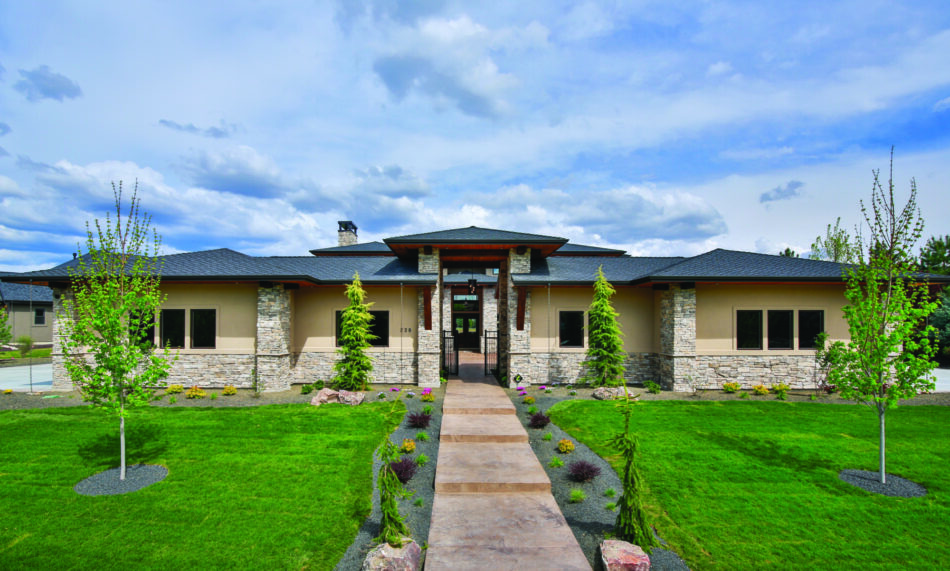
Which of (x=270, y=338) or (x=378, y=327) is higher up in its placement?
(x=378, y=327)

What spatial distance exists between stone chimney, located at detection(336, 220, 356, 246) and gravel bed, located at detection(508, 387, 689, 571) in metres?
20.4

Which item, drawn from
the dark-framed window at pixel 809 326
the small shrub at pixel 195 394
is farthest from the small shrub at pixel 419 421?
the dark-framed window at pixel 809 326

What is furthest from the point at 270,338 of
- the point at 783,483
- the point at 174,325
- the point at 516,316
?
the point at 783,483

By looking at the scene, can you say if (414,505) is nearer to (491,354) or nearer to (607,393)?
(607,393)

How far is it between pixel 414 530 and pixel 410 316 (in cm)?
959

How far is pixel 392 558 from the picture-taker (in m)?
4.70

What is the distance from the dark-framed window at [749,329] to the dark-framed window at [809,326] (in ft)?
4.45

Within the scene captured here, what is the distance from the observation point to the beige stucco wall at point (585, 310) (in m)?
15.1

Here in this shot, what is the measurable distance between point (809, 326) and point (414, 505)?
14.7 metres

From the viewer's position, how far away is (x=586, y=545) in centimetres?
A: 542

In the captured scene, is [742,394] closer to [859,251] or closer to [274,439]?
[859,251]

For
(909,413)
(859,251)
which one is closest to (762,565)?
(859,251)

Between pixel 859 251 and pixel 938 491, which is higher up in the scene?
pixel 859 251

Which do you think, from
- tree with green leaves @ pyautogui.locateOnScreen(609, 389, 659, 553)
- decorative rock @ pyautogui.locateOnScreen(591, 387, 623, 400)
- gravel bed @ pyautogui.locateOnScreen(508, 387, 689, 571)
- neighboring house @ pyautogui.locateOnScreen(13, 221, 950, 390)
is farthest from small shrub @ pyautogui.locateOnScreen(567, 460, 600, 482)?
neighboring house @ pyautogui.locateOnScreen(13, 221, 950, 390)
